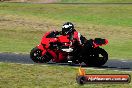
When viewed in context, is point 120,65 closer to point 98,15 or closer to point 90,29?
point 90,29

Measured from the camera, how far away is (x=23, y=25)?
1639 inches

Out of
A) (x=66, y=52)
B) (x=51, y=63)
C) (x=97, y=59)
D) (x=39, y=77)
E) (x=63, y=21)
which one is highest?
(x=66, y=52)

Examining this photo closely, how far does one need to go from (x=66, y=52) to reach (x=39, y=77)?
442 centimetres

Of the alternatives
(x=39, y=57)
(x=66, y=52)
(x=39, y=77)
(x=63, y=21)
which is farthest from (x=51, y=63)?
(x=63, y=21)

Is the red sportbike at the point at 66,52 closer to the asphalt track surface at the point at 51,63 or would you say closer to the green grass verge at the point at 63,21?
the asphalt track surface at the point at 51,63

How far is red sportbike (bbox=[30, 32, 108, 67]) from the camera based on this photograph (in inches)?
805

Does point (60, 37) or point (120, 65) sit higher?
point (60, 37)

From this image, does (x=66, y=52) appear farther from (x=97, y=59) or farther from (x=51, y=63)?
(x=97, y=59)

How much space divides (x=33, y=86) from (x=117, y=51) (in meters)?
14.5

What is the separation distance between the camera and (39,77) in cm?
1648

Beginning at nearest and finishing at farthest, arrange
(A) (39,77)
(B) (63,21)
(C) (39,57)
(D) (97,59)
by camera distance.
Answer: (A) (39,77), (D) (97,59), (C) (39,57), (B) (63,21)

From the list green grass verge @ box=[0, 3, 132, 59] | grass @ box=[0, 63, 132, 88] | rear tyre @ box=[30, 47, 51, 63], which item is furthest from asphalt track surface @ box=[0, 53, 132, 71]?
green grass verge @ box=[0, 3, 132, 59]

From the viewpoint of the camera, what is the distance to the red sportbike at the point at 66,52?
67.1ft

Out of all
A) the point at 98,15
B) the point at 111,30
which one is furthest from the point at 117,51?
the point at 98,15
